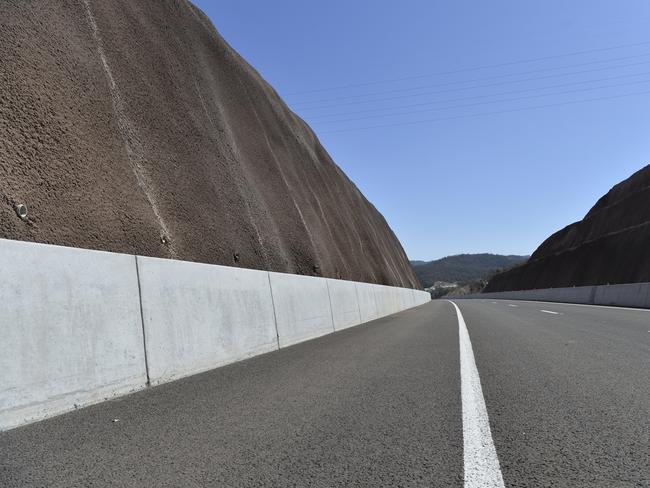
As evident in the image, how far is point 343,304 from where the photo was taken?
1380cm

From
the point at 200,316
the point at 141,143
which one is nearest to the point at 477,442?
the point at 200,316

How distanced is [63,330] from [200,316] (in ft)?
7.66

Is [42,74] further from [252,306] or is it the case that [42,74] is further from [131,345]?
[131,345]

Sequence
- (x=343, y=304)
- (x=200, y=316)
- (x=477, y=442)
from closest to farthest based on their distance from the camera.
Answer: (x=477, y=442)
(x=200, y=316)
(x=343, y=304)

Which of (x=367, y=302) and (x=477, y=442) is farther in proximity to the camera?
(x=367, y=302)

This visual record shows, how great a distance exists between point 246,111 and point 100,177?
12.8m

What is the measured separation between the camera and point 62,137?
980 centimetres

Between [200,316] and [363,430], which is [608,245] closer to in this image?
[200,316]

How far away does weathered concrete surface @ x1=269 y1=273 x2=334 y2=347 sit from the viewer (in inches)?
369

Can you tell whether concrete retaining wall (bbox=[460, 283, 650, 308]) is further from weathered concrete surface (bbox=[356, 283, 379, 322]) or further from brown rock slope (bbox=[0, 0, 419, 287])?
brown rock slope (bbox=[0, 0, 419, 287])

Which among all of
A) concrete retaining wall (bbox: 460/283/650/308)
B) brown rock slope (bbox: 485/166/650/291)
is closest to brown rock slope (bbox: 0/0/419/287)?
concrete retaining wall (bbox: 460/283/650/308)

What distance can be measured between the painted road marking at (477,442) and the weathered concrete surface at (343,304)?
707 centimetres

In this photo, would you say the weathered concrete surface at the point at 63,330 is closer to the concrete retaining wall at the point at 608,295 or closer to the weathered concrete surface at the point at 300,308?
the weathered concrete surface at the point at 300,308

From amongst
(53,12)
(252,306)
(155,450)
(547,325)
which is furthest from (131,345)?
(547,325)
